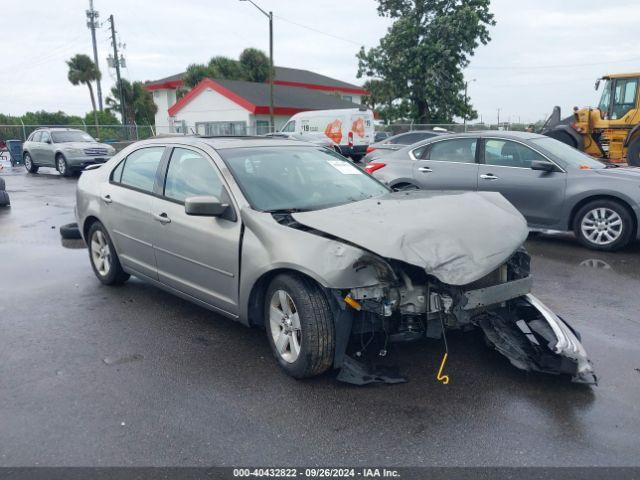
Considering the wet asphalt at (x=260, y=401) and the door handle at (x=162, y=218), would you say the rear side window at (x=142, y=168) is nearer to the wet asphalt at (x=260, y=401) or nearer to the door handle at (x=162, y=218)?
the door handle at (x=162, y=218)

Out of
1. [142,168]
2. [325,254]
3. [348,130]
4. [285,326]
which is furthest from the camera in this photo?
[348,130]

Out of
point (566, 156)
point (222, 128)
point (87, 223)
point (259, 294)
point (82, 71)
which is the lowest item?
point (259, 294)

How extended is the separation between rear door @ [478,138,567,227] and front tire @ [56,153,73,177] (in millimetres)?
15442

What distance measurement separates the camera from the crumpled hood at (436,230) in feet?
10.6

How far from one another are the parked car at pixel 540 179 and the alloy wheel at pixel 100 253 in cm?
330

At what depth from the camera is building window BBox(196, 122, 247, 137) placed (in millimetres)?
34625

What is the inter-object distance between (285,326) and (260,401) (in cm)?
53

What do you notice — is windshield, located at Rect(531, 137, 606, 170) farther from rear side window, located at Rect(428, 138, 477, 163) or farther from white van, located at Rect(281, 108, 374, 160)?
white van, located at Rect(281, 108, 374, 160)

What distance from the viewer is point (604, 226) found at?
23.3 ft

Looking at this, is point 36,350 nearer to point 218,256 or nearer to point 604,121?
point 218,256

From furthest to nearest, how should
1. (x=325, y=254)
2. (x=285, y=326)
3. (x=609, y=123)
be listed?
(x=609, y=123) → (x=285, y=326) → (x=325, y=254)

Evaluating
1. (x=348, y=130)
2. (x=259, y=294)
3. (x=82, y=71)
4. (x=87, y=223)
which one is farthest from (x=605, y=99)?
(x=82, y=71)

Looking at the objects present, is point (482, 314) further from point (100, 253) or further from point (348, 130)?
point (348, 130)

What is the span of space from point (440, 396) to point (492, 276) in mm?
899
